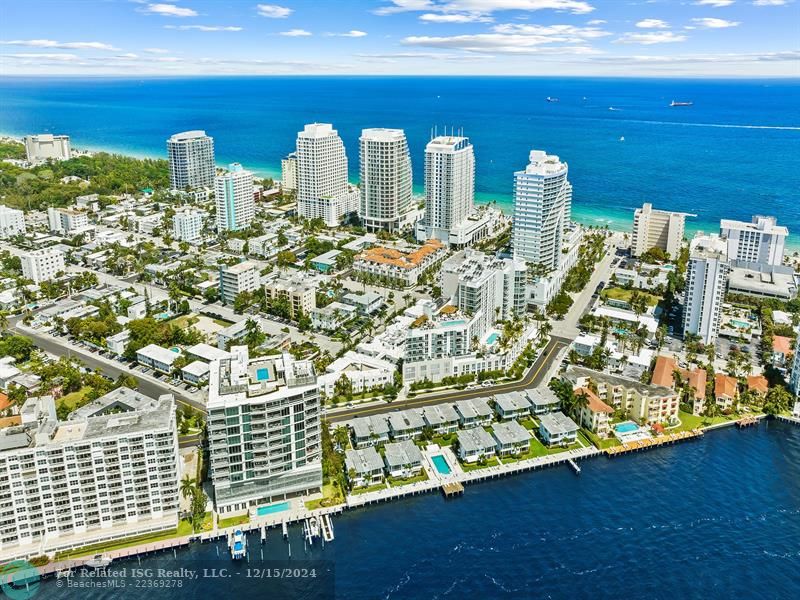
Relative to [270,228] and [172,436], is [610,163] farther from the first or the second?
[172,436]

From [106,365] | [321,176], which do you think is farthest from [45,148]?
[106,365]

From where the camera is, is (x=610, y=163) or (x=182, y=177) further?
(x=610, y=163)

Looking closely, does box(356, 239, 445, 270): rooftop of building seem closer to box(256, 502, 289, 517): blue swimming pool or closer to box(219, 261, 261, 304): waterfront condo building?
box(219, 261, 261, 304): waterfront condo building

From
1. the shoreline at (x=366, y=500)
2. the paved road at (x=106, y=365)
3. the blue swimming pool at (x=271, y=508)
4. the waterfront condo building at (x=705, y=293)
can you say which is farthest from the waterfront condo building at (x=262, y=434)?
the waterfront condo building at (x=705, y=293)

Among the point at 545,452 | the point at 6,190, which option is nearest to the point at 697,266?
the point at 545,452

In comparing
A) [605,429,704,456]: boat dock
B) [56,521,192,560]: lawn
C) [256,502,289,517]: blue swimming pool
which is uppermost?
[605,429,704,456]: boat dock

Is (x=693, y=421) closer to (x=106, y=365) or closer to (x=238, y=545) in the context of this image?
(x=238, y=545)

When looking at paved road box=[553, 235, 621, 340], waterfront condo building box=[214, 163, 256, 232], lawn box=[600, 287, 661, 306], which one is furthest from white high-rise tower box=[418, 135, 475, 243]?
waterfront condo building box=[214, 163, 256, 232]

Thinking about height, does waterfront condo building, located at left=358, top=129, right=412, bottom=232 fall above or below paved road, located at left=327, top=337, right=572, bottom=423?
above
